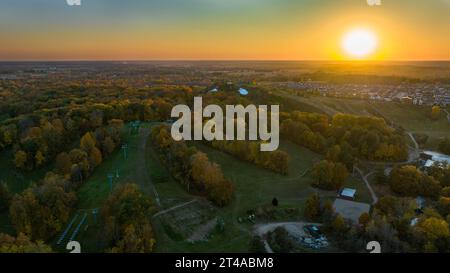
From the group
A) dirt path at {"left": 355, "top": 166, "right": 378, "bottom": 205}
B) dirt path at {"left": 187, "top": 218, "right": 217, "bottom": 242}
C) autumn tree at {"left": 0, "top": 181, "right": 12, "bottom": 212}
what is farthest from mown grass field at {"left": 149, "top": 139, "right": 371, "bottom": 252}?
autumn tree at {"left": 0, "top": 181, "right": 12, "bottom": 212}

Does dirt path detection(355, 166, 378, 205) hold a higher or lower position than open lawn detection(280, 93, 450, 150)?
lower

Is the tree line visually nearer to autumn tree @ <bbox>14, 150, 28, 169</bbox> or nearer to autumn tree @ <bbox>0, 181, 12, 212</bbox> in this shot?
autumn tree @ <bbox>0, 181, 12, 212</bbox>

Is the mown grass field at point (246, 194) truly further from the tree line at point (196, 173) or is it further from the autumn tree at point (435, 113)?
the autumn tree at point (435, 113)

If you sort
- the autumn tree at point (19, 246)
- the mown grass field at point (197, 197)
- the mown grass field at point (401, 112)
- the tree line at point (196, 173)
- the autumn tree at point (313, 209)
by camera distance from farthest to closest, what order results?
the mown grass field at point (401, 112) < the tree line at point (196, 173) < the autumn tree at point (313, 209) < the mown grass field at point (197, 197) < the autumn tree at point (19, 246)

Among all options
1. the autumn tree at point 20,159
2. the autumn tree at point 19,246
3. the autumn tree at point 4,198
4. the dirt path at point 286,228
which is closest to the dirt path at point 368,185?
the dirt path at point 286,228

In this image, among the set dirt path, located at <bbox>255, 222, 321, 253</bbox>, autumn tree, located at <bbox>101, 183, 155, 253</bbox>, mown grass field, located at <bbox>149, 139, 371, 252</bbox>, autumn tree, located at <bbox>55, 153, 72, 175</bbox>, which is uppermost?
autumn tree, located at <bbox>55, 153, 72, 175</bbox>

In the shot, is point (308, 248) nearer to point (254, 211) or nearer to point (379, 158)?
point (254, 211)

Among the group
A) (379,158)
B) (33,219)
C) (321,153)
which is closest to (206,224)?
(33,219)

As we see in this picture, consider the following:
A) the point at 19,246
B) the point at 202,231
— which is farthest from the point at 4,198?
the point at 202,231

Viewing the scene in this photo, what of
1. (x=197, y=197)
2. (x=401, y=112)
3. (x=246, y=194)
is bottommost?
(x=246, y=194)

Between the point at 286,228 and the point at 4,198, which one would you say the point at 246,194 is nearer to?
the point at 286,228

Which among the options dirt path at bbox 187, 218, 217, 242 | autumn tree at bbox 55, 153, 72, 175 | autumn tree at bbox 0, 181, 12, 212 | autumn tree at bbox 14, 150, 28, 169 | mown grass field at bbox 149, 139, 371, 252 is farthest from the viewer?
autumn tree at bbox 14, 150, 28, 169
